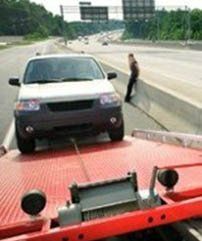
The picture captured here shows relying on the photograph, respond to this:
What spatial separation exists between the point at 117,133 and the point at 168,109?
11.8ft

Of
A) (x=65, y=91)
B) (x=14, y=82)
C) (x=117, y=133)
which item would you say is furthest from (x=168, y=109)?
(x=65, y=91)

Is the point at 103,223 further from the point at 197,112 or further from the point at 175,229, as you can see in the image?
the point at 197,112

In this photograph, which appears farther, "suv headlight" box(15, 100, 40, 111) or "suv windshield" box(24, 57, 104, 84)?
"suv windshield" box(24, 57, 104, 84)

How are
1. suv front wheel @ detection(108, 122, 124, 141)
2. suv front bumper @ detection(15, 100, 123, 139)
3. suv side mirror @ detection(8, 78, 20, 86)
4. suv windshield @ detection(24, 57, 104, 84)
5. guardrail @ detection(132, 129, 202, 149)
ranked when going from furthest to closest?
1. suv side mirror @ detection(8, 78, 20, 86)
2. suv windshield @ detection(24, 57, 104, 84)
3. suv front wheel @ detection(108, 122, 124, 141)
4. suv front bumper @ detection(15, 100, 123, 139)
5. guardrail @ detection(132, 129, 202, 149)

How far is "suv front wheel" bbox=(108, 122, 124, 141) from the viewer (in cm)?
1010

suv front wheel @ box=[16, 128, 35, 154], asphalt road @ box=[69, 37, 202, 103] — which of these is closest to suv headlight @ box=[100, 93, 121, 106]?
suv front wheel @ box=[16, 128, 35, 154]

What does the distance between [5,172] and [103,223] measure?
162 inches

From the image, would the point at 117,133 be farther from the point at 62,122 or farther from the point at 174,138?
the point at 174,138

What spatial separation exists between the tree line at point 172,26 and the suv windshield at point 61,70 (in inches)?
3349

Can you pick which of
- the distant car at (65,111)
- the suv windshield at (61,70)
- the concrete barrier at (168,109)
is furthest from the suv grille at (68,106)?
the concrete barrier at (168,109)

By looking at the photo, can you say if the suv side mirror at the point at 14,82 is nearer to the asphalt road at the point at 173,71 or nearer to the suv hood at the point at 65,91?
the suv hood at the point at 65,91

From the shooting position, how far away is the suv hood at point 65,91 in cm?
964

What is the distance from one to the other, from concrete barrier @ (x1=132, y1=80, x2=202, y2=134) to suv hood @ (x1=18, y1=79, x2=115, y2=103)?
71.8 inches

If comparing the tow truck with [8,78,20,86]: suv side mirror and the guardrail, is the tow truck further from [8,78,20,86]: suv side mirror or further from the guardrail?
[8,78,20,86]: suv side mirror
